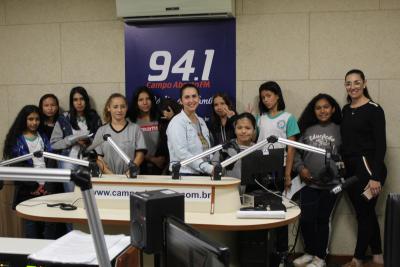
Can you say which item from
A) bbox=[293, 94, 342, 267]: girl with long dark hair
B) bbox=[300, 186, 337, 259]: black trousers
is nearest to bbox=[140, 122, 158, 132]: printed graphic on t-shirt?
bbox=[293, 94, 342, 267]: girl with long dark hair

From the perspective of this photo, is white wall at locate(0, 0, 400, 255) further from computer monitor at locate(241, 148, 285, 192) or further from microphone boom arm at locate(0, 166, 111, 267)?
microphone boom arm at locate(0, 166, 111, 267)

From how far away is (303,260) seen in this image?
3.87m

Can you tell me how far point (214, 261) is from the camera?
0.98 m

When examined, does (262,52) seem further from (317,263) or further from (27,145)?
(27,145)

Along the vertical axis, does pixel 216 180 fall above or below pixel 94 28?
below

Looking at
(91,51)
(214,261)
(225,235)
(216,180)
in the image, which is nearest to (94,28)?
(91,51)

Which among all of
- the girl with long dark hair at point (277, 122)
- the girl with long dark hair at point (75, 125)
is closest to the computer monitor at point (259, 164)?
the girl with long dark hair at point (277, 122)

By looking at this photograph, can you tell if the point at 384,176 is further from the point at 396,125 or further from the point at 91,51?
the point at 91,51

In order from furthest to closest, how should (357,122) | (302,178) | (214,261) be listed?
(302,178) < (357,122) < (214,261)

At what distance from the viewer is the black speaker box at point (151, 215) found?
4.33 feet

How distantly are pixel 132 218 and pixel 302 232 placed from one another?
9.58 ft

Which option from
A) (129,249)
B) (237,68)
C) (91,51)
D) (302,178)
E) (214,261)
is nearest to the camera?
(214,261)

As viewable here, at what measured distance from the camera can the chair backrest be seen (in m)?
1.16

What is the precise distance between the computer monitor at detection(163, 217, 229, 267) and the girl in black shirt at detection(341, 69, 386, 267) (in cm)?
278
